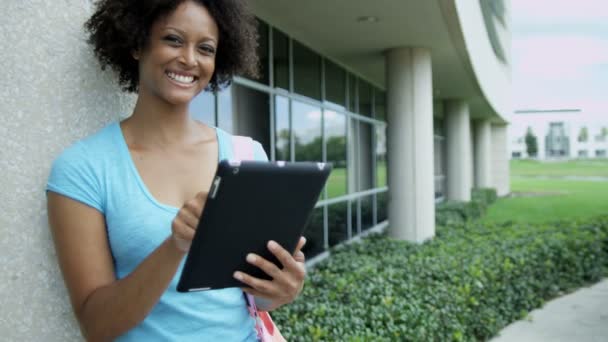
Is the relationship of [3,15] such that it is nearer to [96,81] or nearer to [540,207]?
[96,81]

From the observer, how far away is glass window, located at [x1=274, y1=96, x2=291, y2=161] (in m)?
8.02

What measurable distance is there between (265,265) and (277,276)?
0.05 m

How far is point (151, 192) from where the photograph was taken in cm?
136

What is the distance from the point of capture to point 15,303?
4.66 ft

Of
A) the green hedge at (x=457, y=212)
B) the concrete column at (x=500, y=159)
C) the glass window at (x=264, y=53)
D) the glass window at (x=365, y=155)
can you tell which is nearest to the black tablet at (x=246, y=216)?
the glass window at (x=264, y=53)

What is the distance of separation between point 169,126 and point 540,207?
24.3m

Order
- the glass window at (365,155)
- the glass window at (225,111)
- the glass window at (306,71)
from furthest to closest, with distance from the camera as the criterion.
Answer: the glass window at (365,155) → the glass window at (306,71) → the glass window at (225,111)

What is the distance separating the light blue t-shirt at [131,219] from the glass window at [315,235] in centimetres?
734

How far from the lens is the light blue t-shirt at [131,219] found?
4.25ft

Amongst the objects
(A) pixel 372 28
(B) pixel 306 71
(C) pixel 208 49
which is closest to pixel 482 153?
(B) pixel 306 71

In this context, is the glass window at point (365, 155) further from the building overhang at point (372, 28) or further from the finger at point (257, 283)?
the finger at point (257, 283)

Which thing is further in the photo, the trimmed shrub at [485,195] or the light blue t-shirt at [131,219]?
the trimmed shrub at [485,195]

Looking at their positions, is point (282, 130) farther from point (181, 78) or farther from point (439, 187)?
point (439, 187)

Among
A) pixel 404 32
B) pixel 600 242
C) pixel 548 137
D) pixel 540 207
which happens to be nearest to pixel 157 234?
pixel 404 32
